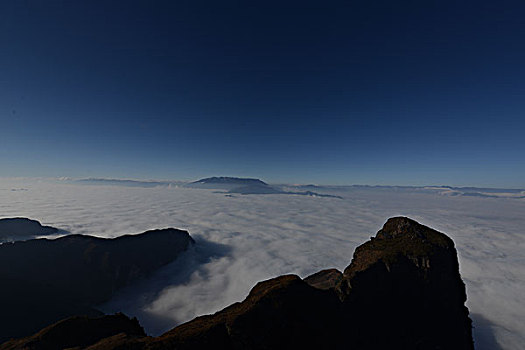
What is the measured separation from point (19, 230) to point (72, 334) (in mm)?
101057

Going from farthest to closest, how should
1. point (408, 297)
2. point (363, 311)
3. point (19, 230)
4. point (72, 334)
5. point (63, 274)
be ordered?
point (19, 230)
point (63, 274)
point (408, 297)
point (363, 311)
point (72, 334)

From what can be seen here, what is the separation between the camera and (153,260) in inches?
2298

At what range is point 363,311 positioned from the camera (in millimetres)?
15484

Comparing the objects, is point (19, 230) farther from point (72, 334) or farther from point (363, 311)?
point (363, 311)

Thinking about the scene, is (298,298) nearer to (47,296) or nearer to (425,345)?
(425,345)

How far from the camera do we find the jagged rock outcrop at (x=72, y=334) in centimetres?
1126

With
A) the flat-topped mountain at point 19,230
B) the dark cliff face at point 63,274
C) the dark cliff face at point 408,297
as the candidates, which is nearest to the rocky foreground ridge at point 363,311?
the dark cliff face at point 408,297

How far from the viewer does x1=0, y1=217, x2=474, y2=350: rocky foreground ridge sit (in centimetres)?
960

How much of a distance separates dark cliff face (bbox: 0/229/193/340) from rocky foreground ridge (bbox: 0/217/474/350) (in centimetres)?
2720

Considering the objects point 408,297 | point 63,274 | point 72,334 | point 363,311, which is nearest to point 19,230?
point 63,274

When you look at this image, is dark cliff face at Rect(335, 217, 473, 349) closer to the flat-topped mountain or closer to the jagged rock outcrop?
the jagged rock outcrop

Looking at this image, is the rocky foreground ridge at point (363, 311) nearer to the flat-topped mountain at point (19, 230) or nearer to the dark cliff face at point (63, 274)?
the dark cliff face at point (63, 274)

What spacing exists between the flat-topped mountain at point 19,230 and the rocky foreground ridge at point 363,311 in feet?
308

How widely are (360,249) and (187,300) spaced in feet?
156
